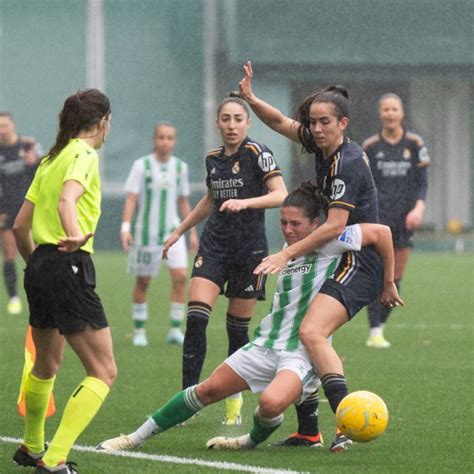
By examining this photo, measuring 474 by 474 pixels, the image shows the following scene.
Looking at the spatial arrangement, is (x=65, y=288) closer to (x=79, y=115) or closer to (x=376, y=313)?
(x=79, y=115)

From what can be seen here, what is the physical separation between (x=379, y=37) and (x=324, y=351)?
22.4 metres

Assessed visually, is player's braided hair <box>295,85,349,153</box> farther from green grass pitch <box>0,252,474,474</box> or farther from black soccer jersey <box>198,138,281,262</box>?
green grass pitch <box>0,252,474,474</box>

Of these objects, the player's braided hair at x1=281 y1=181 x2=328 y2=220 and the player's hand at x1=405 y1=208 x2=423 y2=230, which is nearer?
the player's braided hair at x1=281 y1=181 x2=328 y2=220

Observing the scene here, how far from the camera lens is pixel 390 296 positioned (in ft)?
23.9

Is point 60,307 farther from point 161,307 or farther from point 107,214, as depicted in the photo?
point 107,214

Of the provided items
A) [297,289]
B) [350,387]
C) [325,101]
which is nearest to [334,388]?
[297,289]

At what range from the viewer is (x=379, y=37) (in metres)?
28.6

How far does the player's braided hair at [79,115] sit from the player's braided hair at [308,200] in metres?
1.14

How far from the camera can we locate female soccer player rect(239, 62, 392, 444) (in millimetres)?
6879

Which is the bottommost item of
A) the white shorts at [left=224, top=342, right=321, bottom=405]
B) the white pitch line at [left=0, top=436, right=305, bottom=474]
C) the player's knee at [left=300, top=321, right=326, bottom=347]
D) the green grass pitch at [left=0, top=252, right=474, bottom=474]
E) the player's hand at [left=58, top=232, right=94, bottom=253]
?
the green grass pitch at [left=0, top=252, right=474, bottom=474]

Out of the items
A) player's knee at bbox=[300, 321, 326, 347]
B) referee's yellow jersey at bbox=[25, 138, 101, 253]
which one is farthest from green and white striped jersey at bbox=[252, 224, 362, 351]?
referee's yellow jersey at bbox=[25, 138, 101, 253]

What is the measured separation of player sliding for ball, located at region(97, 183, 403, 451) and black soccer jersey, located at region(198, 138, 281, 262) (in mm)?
1349

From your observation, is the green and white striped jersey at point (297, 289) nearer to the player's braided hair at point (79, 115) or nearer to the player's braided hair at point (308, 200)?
the player's braided hair at point (308, 200)

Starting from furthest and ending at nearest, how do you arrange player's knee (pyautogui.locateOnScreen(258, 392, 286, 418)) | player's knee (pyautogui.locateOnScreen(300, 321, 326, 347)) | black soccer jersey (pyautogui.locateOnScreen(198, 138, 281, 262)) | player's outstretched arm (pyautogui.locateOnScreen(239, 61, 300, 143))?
black soccer jersey (pyautogui.locateOnScreen(198, 138, 281, 262))
player's outstretched arm (pyautogui.locateOnScreen(239, 61, 300, 143))
player's knee (pyautogui.locateOnScreen(300, 321, 326, 347))
player's knee (pyautogui.locateOnScreen(258, 392, 286, 418))
